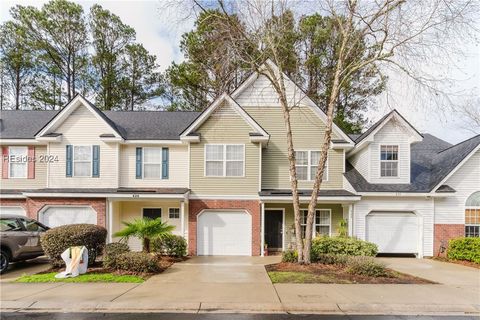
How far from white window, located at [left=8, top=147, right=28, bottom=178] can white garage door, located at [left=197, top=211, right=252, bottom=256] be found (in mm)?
9958

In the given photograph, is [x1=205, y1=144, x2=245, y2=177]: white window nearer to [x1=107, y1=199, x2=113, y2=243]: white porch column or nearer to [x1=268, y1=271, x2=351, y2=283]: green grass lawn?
[x1=107, y1=199, x2=113, y2=243]: white porch column

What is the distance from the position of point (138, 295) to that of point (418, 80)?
1190 cm

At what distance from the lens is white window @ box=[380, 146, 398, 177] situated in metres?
16.1

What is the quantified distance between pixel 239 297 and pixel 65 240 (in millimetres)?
6747

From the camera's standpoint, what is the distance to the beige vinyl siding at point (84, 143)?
52.7ft

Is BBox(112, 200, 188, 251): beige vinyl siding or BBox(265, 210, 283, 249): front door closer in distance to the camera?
BBox(112, 200, 188, 251): beige vinyl siding

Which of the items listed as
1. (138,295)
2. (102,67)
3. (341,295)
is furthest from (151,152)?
(102,67)

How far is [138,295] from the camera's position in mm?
7801

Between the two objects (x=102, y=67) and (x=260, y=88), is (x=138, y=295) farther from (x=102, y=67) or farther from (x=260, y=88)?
(x=102, y=67)

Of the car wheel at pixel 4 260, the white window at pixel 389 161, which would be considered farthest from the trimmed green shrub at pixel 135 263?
the white window at pixel 389 161

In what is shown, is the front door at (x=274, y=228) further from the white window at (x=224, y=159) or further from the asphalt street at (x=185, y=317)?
the asphalt street at (x=185, y=317)

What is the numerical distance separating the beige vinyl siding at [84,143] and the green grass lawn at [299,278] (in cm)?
999

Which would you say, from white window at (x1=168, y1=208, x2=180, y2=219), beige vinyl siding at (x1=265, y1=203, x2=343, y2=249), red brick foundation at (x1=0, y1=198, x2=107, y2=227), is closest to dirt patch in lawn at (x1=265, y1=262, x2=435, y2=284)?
beige vinyl siding at (x1=265, y1=203, x2=343, y2=249)

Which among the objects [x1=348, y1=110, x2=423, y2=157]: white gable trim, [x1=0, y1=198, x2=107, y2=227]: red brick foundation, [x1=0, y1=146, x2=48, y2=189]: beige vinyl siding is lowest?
[x1=0, y1=198, x2=107, y2=227]: red brick foundation
